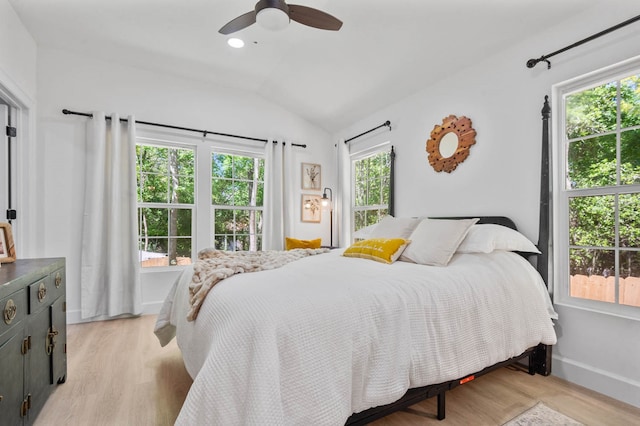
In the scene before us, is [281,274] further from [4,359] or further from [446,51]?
[446,51]

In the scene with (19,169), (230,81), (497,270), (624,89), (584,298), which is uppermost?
(230,81)

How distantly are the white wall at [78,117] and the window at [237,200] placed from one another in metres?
0.44

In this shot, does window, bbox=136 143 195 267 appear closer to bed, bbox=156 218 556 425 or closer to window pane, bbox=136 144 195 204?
window pane, bbox=136 144 195 204

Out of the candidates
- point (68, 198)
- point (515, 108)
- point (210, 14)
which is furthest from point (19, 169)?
point (515, 108)

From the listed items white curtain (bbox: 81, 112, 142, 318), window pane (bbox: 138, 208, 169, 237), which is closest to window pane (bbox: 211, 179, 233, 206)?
window pane (bbox: 138, 208, 169, 237)

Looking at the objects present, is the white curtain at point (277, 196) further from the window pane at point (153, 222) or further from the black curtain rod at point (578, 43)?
the black curtain rod at point (578, 43)

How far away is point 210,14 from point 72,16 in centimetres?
128

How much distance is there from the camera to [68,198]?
11.3 ft

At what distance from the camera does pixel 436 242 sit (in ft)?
7.64

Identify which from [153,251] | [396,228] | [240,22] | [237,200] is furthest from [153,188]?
[396,228]

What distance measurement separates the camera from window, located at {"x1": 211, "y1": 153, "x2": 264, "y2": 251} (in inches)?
167

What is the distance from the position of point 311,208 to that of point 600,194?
329 cm

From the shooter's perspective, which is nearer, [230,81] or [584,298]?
[584,298]

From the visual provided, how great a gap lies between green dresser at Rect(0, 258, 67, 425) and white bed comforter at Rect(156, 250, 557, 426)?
2.22ft
